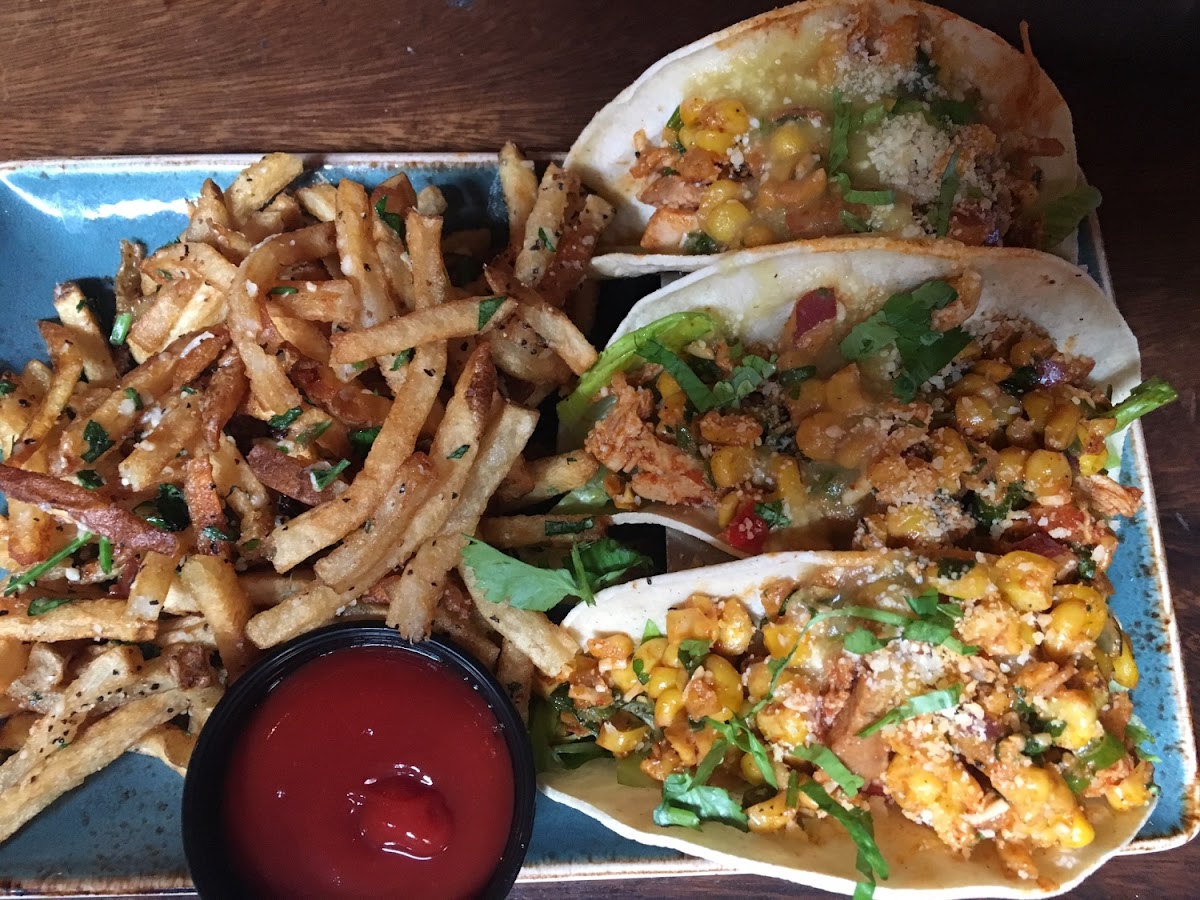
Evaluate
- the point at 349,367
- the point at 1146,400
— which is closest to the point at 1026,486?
the point at 1146,400

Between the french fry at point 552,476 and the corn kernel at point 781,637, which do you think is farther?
the french fry at point 552,476

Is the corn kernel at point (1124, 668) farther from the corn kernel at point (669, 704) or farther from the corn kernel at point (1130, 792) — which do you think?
the corn kernel at point (669, 704)

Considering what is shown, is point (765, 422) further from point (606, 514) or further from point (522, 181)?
point (522, 181)

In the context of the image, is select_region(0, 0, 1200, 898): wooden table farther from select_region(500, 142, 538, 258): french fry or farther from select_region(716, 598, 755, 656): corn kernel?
select_region(716, 598, 755, 656): corn kernel

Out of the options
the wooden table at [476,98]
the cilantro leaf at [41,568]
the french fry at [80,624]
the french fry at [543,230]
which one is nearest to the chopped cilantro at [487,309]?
the french fry at [543,230]

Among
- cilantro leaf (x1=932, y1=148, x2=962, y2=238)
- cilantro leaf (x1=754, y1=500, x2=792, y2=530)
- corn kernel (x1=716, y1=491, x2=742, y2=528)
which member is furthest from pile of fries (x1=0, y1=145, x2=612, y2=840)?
cilantro leaf (x1=932, y1=148, x2=962, y2=238)

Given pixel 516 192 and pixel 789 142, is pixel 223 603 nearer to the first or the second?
pixel 516 192

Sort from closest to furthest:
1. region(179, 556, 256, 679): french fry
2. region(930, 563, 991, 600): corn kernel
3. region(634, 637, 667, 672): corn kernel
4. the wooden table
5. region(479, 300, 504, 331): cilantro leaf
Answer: region(930, 563, 991, 600): corn kernel, region(179, 556, 256, 679): french fry, region(479, 300, 504, 331): cilantro leaf, region(634, 637, 667, 672): corn kernel, the wooden table
